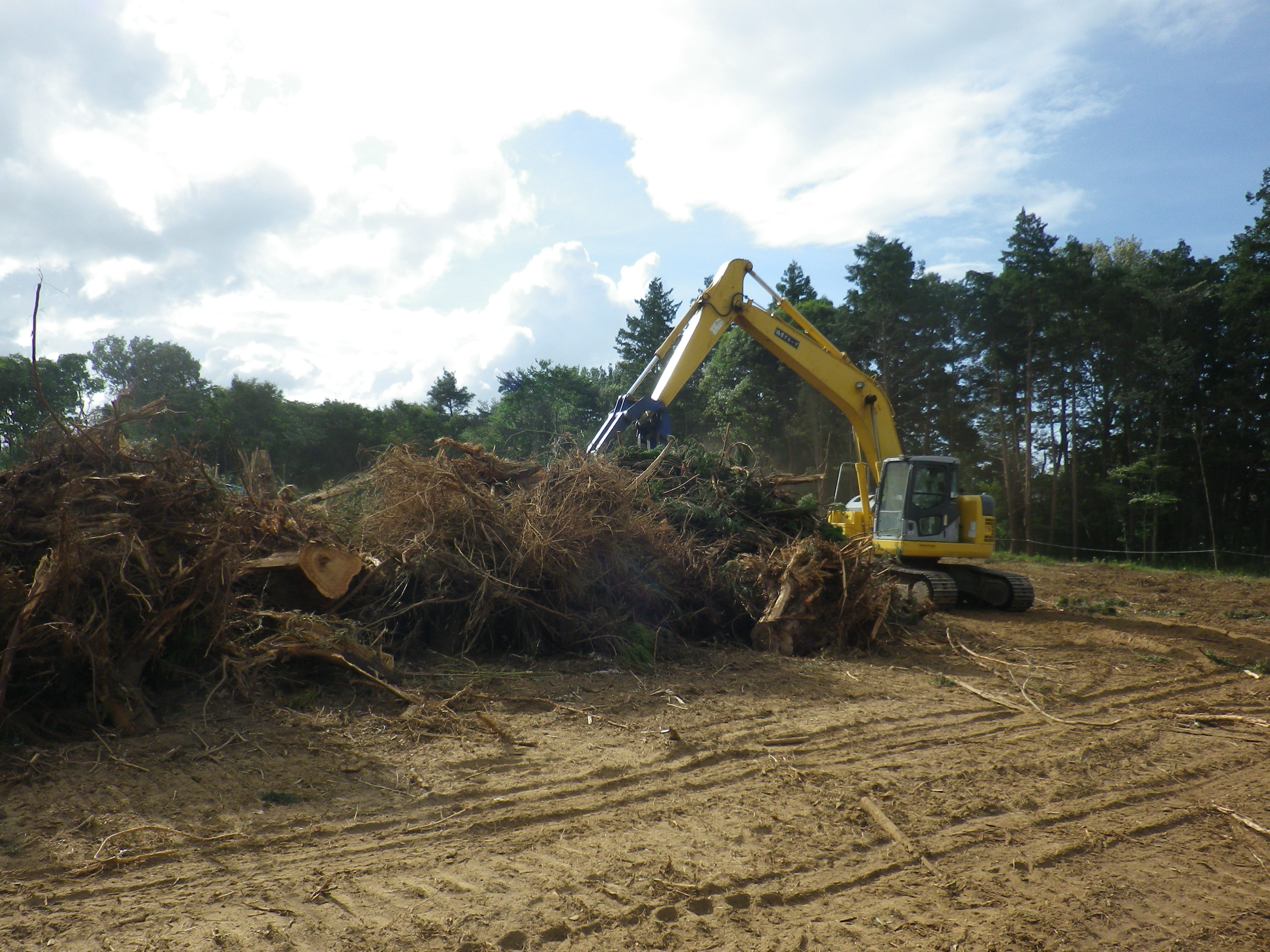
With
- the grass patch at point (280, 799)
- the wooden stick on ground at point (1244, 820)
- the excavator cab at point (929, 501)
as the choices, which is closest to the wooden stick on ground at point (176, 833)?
the grass patch at point (280, 799)

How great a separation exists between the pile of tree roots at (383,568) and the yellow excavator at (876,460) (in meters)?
2.09

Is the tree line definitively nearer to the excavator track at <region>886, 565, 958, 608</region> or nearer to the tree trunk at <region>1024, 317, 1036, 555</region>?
the tree trunk at <region>1024, 317, 1036, 555</region>

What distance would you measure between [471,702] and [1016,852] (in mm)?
3738

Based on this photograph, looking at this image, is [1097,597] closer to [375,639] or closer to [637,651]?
[637,651]

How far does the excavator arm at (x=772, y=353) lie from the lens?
11.9 metres

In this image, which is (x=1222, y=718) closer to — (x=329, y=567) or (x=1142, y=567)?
(x=329, y=567)

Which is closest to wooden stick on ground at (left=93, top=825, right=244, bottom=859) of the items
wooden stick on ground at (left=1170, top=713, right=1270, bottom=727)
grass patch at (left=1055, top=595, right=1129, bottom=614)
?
wooden stick on ground at (left=1170, top=713, right=1270, bottom=727)

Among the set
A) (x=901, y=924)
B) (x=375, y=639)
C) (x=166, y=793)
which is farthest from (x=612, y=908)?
(x=375, y=639)

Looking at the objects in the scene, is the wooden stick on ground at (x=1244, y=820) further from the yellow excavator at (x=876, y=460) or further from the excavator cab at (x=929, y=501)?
the excavator cab at (x=929, y=501)

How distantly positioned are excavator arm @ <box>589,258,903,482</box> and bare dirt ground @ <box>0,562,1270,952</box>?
620cm

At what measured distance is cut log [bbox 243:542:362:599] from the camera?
6098mm

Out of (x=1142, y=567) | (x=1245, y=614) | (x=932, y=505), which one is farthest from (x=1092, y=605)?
(x=1142, y=567)

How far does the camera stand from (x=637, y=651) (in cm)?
748

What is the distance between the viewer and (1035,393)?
97.7ft
